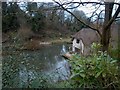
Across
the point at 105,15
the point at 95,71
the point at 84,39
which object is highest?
the point at 105,15

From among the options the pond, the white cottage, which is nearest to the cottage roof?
the white cottage

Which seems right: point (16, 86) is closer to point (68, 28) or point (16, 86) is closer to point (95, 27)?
point (68, 28)

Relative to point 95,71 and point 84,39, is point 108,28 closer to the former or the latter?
point 84,39

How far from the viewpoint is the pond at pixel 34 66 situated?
127cm

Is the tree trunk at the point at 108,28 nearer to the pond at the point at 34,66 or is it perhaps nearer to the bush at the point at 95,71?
the bush at the point at 95,71

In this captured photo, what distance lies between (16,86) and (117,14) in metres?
0.83

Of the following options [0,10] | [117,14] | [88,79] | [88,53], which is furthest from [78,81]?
[0,10]

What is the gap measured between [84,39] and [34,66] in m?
0.37

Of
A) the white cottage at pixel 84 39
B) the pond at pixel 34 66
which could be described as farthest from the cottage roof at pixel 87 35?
the pond at pixel 34 66

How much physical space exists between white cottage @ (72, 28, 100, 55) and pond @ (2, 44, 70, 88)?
0.06 m

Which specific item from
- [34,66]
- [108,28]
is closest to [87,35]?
[108,28]

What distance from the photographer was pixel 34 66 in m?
1.29

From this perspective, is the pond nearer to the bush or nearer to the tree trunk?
the bush

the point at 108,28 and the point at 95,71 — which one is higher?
the point at 108,28
